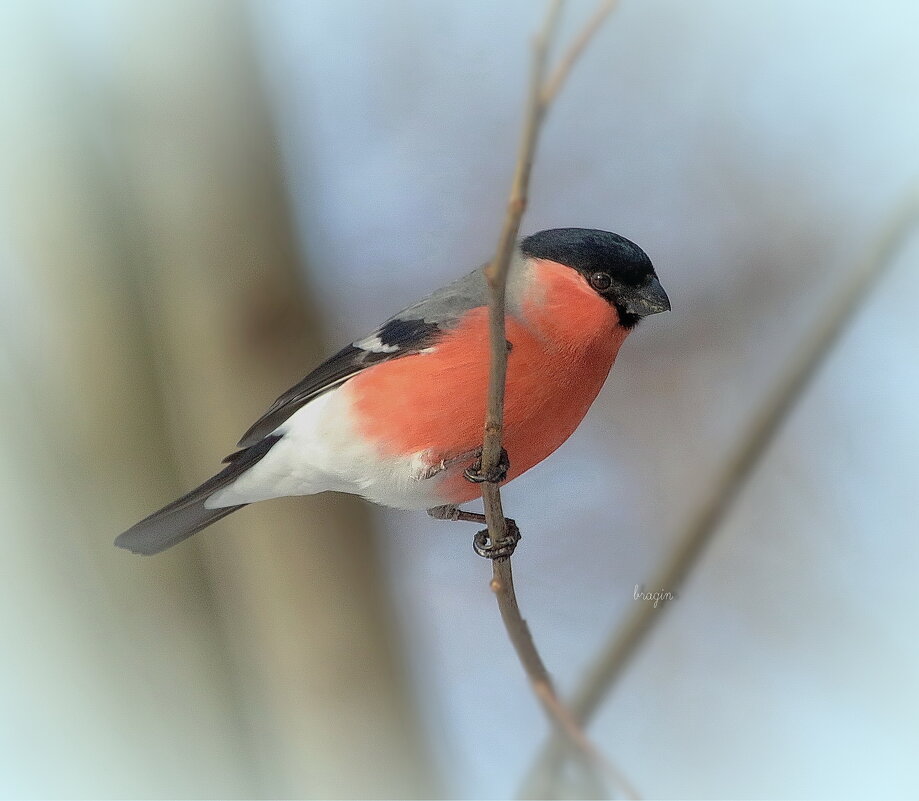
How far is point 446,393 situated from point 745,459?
13.9 inches

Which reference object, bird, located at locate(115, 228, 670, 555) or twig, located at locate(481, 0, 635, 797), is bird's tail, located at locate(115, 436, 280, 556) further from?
twig, located at locate(481, 0, 635, 797)

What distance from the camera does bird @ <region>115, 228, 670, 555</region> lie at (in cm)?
87

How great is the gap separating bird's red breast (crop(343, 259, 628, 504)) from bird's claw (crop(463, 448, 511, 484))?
0.03 m

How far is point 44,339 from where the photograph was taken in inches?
45.1

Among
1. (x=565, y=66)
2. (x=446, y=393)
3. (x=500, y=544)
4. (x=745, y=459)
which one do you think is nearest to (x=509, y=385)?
(x=446, y=393)

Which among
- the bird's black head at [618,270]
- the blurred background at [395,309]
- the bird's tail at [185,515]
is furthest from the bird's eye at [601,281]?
the bird's tail at [185,515]

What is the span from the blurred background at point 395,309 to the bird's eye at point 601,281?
110 mm

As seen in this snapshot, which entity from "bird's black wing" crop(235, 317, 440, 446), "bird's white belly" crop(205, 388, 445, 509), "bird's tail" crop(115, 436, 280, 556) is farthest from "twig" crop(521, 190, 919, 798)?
"bird's tail" crop(115, 436, 280, 556)

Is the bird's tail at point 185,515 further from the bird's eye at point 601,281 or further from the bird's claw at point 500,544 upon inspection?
the bird's eye at point 601,281

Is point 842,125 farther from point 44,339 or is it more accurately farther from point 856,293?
point 44,339

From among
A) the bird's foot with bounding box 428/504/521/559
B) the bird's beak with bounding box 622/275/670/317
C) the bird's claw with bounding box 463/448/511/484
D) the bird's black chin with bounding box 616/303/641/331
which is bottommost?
the bird's foot with bounding box 428/504/521/559

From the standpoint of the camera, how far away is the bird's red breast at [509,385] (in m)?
0.86

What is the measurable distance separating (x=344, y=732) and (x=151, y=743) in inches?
12.6

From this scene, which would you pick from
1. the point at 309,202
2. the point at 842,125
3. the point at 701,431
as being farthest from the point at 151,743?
the point at 842,125
